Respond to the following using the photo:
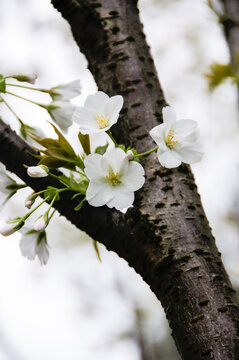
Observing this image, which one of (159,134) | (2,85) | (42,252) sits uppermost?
(2,85)

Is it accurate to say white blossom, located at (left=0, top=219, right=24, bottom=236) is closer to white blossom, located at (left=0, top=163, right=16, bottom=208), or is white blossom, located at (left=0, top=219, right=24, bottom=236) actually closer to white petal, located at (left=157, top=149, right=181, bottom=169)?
white blossom, located at (left=0, top=163, right=16, bottom=208)

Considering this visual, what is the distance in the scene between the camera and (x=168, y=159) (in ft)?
1.87

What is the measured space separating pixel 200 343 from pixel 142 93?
431mm

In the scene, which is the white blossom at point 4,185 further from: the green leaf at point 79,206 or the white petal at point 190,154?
the white petal at point 190,154

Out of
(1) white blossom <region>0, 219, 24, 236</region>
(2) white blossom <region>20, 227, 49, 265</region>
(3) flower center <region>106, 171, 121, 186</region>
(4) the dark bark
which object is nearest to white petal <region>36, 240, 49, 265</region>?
(2) white blossom <region>20, 227, 49, 265</region>

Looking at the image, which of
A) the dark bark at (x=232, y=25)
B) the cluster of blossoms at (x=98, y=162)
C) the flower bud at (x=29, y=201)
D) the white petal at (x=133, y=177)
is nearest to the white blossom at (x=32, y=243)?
the cluster of blossoms at (x=98, y=162)

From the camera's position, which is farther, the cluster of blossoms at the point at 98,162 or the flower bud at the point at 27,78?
the flower bud at the point at 27,78

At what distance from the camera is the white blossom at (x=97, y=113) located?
588 millimetres

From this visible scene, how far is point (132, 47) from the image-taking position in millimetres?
770

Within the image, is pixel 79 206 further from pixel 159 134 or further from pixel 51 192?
pixel 159 134

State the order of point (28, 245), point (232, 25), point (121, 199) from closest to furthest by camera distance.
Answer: point (121, 199) < point (28, 245) < point (232, 25)

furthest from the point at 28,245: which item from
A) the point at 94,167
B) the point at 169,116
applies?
the point at 169,116

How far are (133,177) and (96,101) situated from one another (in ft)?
0.46

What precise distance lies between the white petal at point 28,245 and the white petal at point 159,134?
0.28 meters
